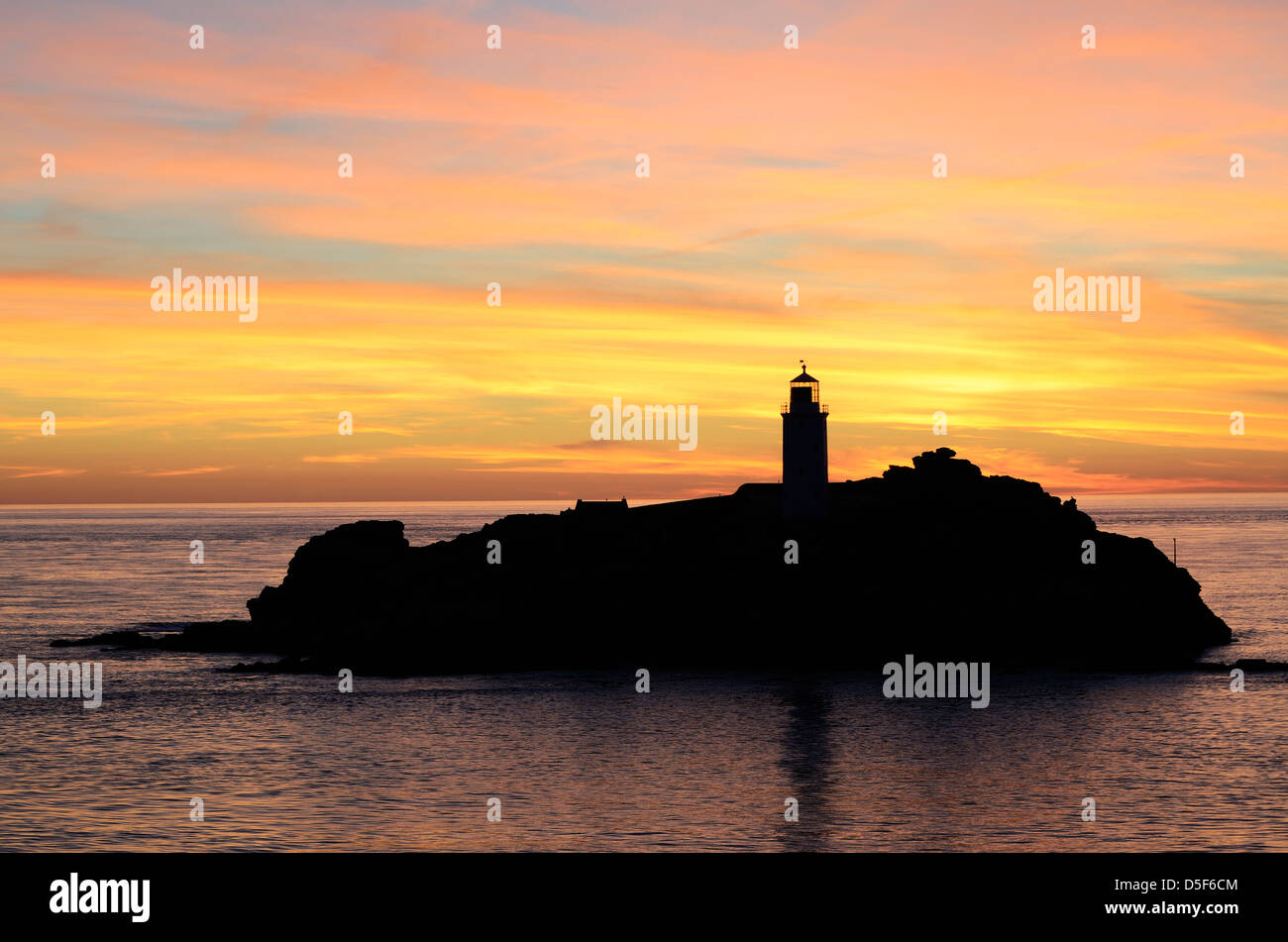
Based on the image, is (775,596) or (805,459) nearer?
(775,596)

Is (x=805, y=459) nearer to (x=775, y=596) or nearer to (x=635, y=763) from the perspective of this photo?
(x=775, y=596)

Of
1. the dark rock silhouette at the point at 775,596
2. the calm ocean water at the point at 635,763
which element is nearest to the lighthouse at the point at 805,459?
the dark rock silhouette at the point at 775,596

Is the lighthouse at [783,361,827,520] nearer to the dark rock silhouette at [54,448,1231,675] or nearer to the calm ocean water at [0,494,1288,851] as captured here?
the dark rock silhouette at [54,448,1231,675]

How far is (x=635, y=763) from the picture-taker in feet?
122

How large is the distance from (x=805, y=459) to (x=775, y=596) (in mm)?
8855

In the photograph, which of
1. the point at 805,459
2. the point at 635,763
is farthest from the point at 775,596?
the point at 635,763

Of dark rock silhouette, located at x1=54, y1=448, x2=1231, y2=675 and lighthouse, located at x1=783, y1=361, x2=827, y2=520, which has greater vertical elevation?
lighthouse, located at x1=783, y1=361, x2=827, y2=520

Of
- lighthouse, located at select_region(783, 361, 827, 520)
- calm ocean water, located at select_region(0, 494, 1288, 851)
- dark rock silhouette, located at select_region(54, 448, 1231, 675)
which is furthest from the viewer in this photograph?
lighthouse, located at select_region(783, 361, 827, 520)

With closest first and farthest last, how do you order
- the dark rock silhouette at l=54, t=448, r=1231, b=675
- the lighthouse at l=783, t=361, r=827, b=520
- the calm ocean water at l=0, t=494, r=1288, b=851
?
the calm ocean water at l=0, t=494, r=1288, b=851 < the dark rock silhouette at l=54, t=448, r=1231, b=675 < the lighthouse at l=783, t=361, r=827, b=520

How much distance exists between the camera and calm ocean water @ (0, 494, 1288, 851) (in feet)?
94.3

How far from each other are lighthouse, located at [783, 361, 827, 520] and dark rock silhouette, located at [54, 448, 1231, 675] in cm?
104

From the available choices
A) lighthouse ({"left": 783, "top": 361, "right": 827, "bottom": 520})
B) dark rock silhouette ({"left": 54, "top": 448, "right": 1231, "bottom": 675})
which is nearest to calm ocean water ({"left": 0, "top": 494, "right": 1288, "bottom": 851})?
dark rock silhouette ({"left": 54, "top": 448, "right": 1231, "bottom": 675})

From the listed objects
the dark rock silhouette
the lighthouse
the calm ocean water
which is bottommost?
the calm ocean water
